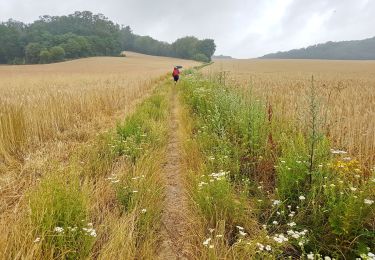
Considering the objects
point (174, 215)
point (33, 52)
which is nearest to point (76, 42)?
point (33, 52)

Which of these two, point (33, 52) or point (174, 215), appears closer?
point (174, 215)

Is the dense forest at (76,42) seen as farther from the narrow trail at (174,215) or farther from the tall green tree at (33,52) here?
the narrow trail at (174,215)

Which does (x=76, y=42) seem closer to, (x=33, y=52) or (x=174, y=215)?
(x=33, y=52)

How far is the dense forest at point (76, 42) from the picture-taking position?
8094cm

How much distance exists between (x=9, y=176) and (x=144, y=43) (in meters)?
138

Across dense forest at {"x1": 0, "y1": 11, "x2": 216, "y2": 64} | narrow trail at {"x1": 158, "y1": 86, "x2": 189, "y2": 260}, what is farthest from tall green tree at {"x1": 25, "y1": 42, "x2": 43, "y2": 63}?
narrow trail at {"x1": 158, "y1": 86, "x2": 189, "y2": 260}

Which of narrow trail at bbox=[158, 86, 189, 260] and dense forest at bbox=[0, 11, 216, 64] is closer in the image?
narrow trail at bbox=[158, 86, 189, 260]

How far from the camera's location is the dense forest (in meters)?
80.9

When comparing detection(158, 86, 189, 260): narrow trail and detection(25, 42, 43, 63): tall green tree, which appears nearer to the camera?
detection(158, 86, 189, 260): narrow trail

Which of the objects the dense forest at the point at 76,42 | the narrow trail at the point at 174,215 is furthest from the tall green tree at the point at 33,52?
the narrow trail at the point at 174,215

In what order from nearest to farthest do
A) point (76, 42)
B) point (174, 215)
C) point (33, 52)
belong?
1. point (174, 215)
2. point (33, 52)
3. point (76, 42)

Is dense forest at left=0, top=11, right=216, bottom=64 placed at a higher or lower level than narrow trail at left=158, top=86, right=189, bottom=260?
higher

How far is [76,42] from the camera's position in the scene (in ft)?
285

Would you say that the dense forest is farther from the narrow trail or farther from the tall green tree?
the narrow trail
